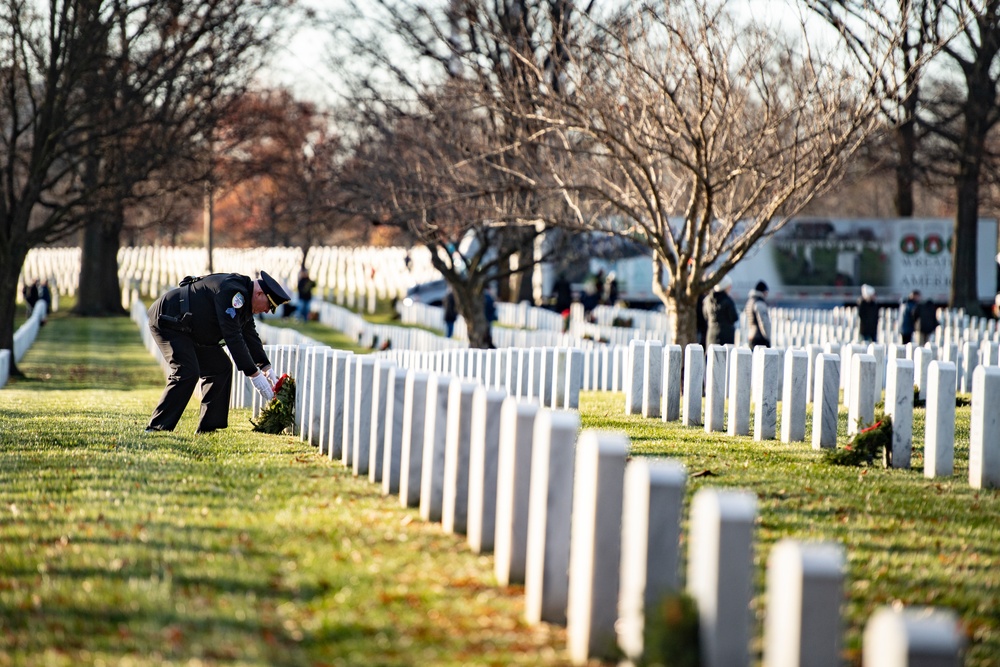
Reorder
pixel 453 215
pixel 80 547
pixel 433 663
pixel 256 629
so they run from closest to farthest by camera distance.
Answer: pixel 433 663 → pixel 256 629 → pixel 80 547 → pixel 453 215

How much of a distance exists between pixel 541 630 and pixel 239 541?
5.35 ft

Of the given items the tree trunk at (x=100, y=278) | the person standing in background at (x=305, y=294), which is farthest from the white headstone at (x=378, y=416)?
the tree trunk at (x=100, y=278)

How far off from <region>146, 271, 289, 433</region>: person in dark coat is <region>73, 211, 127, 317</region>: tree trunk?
3329 centimetres

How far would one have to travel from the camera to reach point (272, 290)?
900cm

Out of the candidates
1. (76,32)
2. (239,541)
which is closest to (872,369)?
(239,541)

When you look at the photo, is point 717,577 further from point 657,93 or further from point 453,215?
point 453,215

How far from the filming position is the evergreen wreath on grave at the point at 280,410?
9461mm

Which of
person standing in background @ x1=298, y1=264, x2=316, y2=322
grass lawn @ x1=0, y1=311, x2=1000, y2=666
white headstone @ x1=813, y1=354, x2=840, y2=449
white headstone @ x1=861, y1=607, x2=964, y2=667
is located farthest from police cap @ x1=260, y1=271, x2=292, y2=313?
person standing in background @ x1=298, y1=264, x2=316, y2=322

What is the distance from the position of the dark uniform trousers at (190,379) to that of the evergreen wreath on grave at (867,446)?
15.3 ft

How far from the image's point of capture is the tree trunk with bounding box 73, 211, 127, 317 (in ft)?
135

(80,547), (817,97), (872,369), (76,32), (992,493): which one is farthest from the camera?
(76,32)

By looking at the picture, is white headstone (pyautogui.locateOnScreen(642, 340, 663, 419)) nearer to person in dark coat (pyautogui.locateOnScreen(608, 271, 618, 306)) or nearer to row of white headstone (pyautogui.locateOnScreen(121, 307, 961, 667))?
row of white headstone (pyautogui.locateOnScreen(121, 307, 961, 667))

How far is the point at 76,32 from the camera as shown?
18.9 metres

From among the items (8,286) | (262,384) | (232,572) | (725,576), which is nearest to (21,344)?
(8,286)
